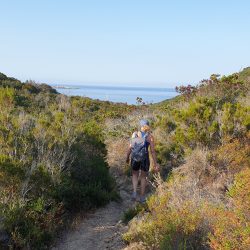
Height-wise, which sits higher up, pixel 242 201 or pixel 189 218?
pixel 242 201

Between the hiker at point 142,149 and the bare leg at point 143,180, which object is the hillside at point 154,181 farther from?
the hiker at point 142,149

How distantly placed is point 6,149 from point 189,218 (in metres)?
3.31

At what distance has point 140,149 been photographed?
825 cm

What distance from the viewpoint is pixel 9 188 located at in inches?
248

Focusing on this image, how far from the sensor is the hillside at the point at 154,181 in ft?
16.7

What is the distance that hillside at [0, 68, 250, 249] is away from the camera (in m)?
5.10

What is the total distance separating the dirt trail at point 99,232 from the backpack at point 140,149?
1036 mm

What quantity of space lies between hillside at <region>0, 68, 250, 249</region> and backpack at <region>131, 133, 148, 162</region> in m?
0.60

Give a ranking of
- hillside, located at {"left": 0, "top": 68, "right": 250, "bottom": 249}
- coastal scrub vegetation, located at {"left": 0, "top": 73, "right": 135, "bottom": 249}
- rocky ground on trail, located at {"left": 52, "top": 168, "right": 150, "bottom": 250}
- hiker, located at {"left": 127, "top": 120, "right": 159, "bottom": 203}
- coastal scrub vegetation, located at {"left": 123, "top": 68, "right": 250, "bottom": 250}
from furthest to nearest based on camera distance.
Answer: hiker, located at {"left": 127, "top": 120, "right": 159, "bottom": 203} < rocky ground on trail, located at {"left": 52, "top": 168, "right": 150, "bottom": 250} < coastal scrub vegetation, located at {"left": 0, "top": 73, "right": 135, "bottom": 249} < hillside, located at {"left": 0, "top": 68, "right": 250, "bottom": 249} < coastal scrub vegetation, located at {"left": 123, "top": 68, "right": 250, "bottom": 250}

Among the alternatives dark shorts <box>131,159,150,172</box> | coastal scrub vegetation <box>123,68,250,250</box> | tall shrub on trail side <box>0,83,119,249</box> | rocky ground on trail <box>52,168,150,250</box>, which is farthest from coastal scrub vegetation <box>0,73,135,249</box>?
coastal scrub vegetation <box>123,68,250,250</box>

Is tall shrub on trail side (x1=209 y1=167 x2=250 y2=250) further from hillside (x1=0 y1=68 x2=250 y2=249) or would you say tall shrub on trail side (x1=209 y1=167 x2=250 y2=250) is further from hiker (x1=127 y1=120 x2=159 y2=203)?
hiker (x1=127 y1=120 x2=159 y2=203)

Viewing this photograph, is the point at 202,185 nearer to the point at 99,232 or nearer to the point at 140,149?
the point at 140,149

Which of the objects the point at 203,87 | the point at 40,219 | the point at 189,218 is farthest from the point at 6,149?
the point at 203,87

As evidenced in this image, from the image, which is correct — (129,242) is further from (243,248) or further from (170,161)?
(170,161)
